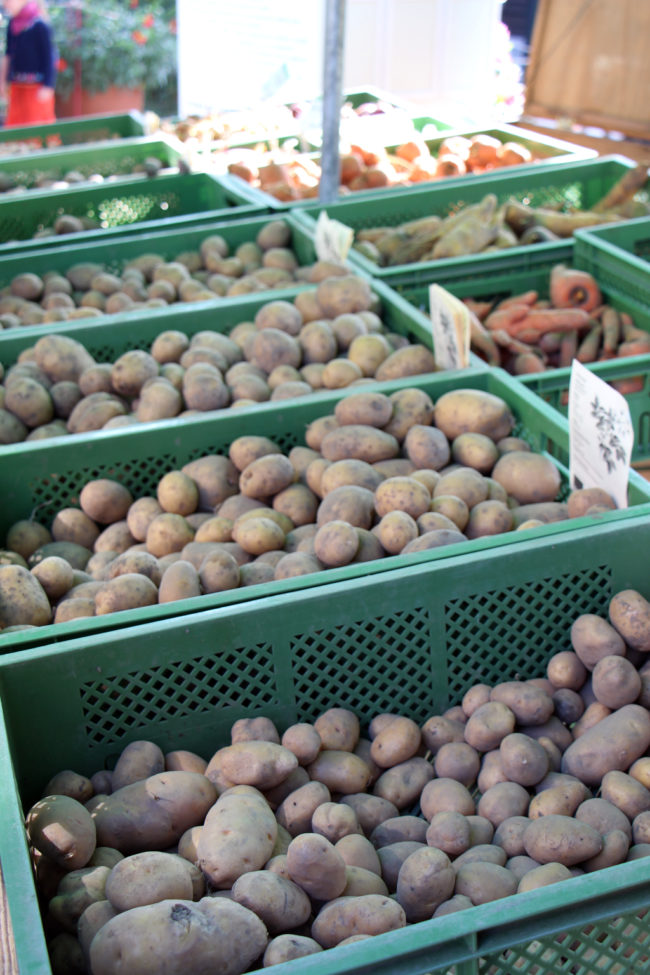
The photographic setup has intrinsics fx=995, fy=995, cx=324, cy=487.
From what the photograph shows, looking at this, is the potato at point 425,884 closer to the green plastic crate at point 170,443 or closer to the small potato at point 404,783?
the small potato at point 404,783

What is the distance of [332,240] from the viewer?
3119 millimetres

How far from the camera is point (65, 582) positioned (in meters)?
1.98

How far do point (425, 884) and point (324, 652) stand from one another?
49 centimetres

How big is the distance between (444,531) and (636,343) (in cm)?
137

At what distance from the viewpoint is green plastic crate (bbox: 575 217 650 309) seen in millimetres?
3049

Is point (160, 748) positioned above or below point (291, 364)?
below

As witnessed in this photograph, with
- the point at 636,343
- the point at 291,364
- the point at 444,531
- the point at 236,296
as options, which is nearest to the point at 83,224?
the point at 236,296

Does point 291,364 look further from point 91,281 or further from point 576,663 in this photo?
point 576,663

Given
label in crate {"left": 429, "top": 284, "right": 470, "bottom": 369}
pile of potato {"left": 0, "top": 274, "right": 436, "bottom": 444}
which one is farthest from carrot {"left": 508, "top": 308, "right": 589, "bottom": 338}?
label in crate {"left": 429, "top": 284, "right": 470, "bottom": 369}

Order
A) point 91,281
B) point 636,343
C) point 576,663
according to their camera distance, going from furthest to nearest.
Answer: point 91,281
point 636,343
point 576,663

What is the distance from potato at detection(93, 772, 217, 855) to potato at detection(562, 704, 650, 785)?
58cm

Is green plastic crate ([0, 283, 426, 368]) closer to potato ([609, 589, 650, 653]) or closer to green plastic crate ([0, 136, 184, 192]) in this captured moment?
potato ([609, 589, 650, 653])

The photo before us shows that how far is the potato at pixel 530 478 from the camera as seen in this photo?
2.09 m

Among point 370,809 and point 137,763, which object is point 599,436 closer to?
point 370,809
